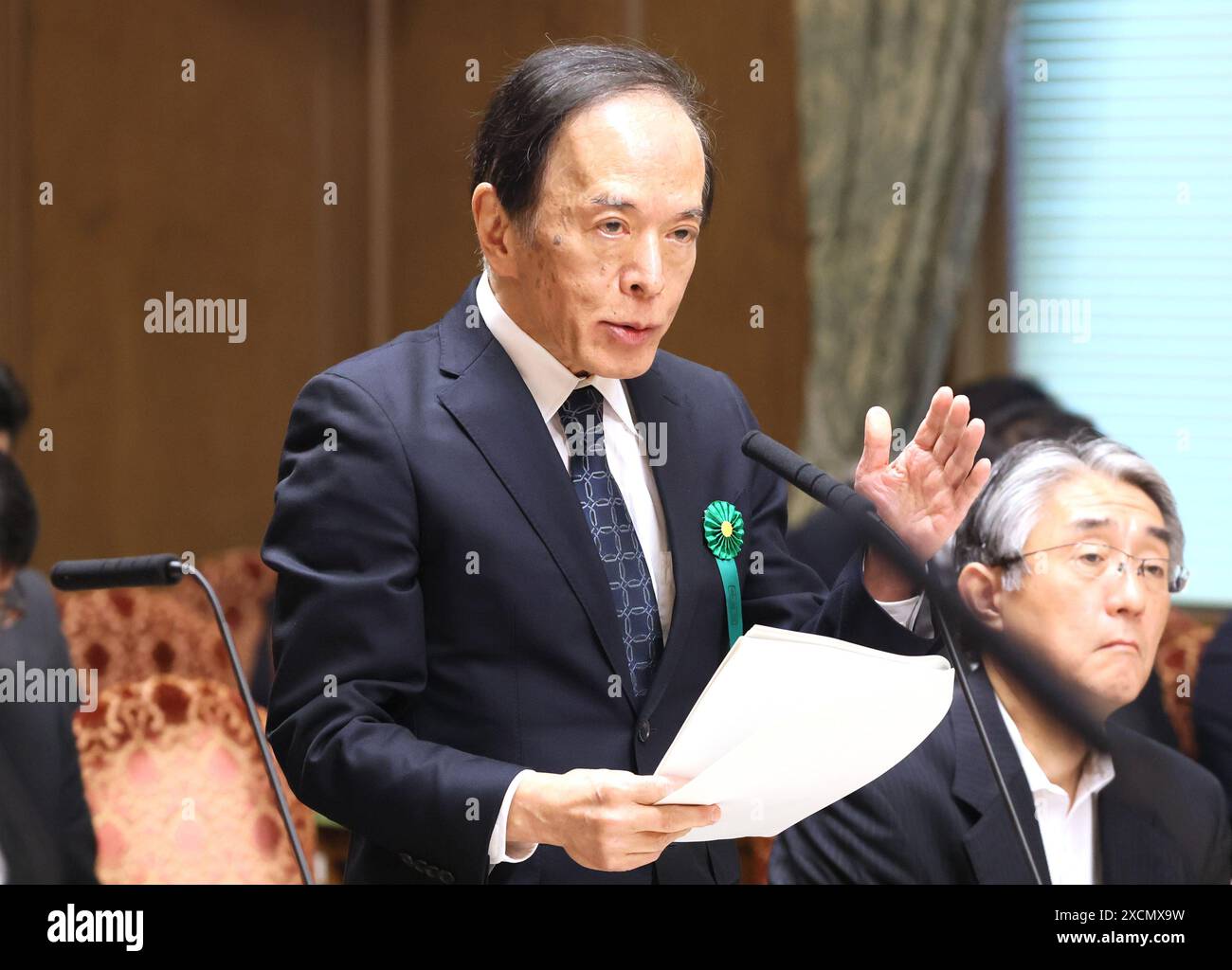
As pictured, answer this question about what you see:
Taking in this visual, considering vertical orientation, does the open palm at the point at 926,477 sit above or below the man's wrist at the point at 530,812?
above

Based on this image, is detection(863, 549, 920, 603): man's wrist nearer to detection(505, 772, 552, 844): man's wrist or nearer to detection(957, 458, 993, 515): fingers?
detection(957, 458, 993, 515): fingers

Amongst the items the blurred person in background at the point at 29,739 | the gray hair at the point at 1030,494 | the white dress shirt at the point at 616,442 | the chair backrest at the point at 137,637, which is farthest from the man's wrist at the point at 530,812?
the chair backrest at the point at 137,637

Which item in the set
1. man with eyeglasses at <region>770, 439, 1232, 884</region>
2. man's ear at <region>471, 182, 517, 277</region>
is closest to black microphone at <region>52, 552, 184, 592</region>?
man's ear at <region>471, 182, 517, 277</region>

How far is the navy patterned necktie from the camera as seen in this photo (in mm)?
1413

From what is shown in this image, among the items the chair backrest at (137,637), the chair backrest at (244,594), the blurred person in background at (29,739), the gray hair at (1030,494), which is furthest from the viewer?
the chair backrest at (244,594)

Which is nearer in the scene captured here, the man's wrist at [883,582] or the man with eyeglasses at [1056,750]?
the man's wrist at [883,582]

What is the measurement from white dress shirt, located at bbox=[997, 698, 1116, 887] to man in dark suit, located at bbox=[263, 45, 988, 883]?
1.45 feet

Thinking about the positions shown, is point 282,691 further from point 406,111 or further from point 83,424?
point 406,111

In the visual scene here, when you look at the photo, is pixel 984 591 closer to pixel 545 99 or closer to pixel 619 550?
pixel 619 550

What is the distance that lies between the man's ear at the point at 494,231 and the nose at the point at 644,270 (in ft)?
0.40

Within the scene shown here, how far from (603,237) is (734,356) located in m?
2.95

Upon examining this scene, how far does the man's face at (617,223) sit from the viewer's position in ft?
4.57

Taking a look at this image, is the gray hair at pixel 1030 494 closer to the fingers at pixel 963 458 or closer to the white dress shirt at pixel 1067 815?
the white dress shirt at pixel 1067 815
